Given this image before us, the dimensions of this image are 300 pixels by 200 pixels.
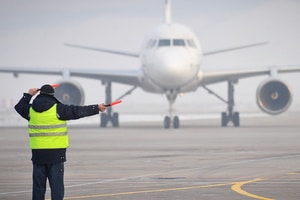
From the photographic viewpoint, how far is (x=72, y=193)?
15844mm

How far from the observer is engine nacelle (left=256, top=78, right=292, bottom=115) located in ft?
137

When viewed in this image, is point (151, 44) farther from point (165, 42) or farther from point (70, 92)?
point (70, 92)

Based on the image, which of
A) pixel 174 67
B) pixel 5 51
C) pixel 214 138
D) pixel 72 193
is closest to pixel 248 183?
pixel 72 193

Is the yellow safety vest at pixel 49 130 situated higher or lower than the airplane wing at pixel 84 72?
lower

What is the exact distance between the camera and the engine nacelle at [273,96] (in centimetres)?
4174

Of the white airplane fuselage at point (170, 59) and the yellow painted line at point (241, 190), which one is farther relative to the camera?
the white airplane fuselage at point (170, 59)

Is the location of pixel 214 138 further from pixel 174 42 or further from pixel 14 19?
pixel 14 19

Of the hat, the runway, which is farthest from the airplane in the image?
the hat

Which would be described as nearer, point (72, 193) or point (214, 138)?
point (72, 193)

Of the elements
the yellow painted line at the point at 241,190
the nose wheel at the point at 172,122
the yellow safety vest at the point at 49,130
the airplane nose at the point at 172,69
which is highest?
the airplane nose at the point at 172,69

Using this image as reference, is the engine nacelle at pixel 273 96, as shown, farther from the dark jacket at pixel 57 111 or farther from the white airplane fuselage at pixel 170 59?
the dark jacket at pixel 57 111

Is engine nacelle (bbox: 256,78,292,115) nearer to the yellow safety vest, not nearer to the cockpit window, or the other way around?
the cockpit window

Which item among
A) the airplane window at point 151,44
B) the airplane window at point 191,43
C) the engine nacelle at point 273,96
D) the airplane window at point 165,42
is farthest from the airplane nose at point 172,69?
→ the engine nacelle at point 273,96

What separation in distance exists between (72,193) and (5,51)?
66.9m
